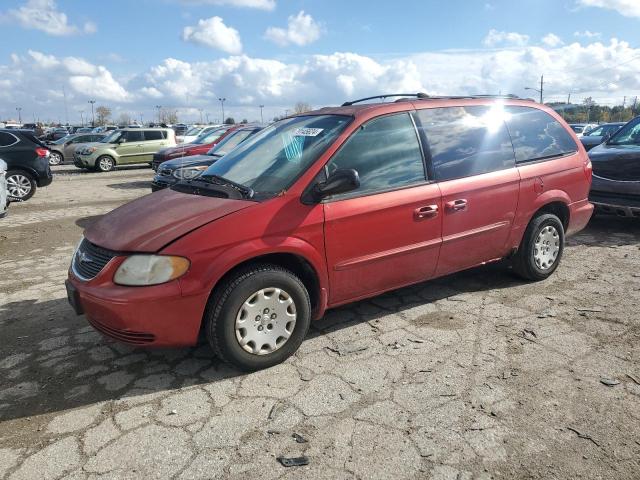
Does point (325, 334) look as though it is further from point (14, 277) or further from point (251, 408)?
point (14, 277)

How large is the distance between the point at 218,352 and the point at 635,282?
13.4ft

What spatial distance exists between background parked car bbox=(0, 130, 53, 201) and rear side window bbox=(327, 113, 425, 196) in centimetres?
1022

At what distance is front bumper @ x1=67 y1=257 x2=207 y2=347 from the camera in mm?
2920

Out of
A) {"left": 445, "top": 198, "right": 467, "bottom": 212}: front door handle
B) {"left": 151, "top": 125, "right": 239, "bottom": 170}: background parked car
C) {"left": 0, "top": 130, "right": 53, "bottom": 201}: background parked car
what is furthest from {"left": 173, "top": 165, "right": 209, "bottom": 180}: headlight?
{"left": 445, "top": 198, "right": 467, "bottom": 212}: front door handle

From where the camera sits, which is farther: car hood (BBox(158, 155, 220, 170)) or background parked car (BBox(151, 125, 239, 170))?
background parked car (BBox(151, 125, 239, 170))

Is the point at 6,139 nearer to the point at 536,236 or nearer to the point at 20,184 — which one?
the point at 20,184

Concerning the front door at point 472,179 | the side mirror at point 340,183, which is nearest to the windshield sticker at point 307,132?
the side mirror at point 340,183

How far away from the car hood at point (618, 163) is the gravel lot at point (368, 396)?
269cm

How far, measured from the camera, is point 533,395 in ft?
9.55

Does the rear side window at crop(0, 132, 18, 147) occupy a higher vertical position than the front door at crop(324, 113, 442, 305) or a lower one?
higher

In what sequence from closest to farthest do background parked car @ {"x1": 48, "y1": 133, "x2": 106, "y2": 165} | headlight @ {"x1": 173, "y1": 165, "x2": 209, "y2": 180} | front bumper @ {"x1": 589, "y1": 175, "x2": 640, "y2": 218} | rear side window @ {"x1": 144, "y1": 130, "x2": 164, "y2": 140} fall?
1. front bumper @ {"x1": 589, "y1": 175, "x2": 640, "y2": 218}
2. headlight @ {"x1": 173, "y1": 165, "x2": 209, "y2": 180}
3. rear side window @ {"x1": 144, "y1": 130, "x2": 164, "y2": 140}
4. background parked car @ {"x1": 48, "y1": 133, "x2": 106, "y2": 165}

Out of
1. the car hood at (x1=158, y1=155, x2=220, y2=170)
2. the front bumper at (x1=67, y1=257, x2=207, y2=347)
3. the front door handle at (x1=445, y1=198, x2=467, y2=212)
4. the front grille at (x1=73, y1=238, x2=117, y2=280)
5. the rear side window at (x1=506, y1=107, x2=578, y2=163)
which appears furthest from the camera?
the car hood at (x1=158, y1=155, x2=220, y2=170)

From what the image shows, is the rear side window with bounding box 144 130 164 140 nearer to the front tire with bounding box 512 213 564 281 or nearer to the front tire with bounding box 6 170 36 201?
the front tire with bounding box 6 170 36 201

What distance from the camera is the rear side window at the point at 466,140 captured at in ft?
13.0
